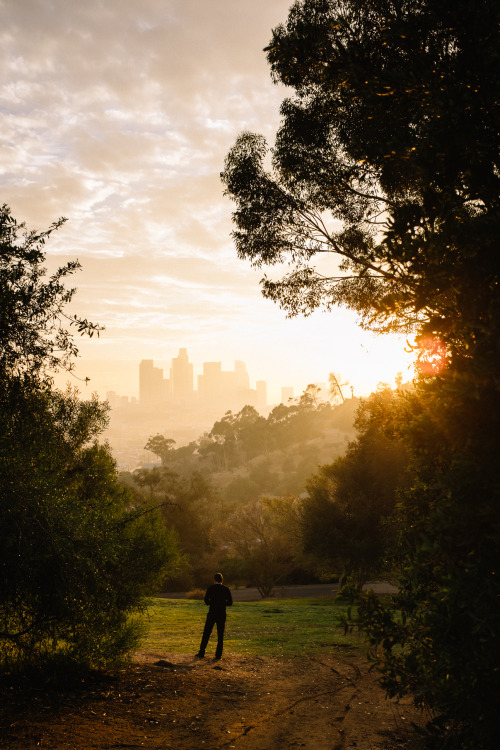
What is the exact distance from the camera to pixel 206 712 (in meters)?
8.28

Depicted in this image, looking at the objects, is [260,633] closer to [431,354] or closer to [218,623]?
[218,623]

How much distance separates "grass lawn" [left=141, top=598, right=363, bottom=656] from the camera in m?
14.1

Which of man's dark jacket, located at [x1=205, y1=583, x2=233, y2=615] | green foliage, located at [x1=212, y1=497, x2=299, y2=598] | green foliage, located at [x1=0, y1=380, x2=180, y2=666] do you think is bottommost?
green foliage, located at [x1=212, y1=497, x2=299, y2=598]

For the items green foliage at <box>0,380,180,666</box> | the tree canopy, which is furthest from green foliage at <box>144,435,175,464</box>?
the tree canopy

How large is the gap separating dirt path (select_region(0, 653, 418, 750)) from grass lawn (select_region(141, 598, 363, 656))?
1.43m

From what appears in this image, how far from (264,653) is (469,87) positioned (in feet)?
42.9

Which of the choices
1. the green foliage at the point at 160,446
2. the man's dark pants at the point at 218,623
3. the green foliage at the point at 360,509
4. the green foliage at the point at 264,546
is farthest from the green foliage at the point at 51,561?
the green foliage at the point at 160,446

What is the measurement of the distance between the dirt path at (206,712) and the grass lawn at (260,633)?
143cm

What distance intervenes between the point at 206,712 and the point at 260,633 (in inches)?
378

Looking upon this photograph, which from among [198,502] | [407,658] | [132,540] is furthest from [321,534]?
[198,502]

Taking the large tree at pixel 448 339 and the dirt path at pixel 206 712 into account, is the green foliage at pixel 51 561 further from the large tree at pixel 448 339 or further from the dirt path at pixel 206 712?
the large tree at pixel 448 339

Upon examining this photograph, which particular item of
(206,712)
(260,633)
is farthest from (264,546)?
(206,712)

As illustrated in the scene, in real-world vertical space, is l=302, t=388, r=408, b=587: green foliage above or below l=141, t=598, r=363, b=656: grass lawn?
above

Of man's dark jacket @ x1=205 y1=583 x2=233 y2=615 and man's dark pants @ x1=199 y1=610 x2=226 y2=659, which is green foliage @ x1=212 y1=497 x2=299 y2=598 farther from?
man's dark jacket @ x1=205 y1=583 x2=233 y2=615
